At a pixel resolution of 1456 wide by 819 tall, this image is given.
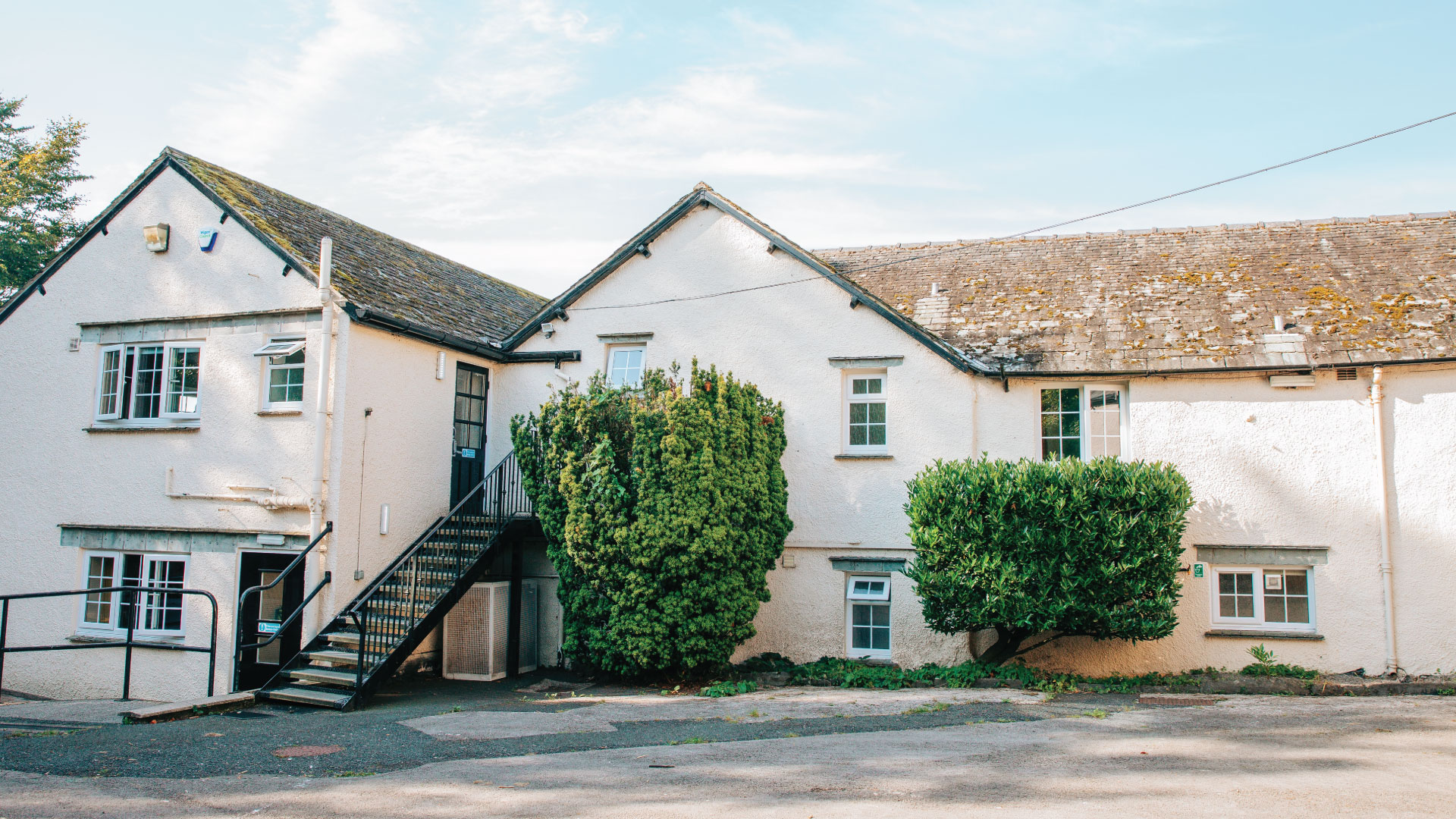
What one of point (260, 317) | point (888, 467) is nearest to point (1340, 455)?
point (888, 467)

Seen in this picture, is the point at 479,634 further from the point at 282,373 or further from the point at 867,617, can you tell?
the point at 867,617

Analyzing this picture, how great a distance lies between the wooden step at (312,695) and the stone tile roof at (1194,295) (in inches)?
383

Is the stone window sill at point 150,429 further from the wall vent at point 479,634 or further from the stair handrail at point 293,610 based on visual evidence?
the wall vent at point 479,634

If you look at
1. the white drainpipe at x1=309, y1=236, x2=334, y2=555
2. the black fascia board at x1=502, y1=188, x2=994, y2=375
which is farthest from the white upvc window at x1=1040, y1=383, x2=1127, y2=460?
the white drainpipe at x1=309, y1=236, x2=334, y2=555

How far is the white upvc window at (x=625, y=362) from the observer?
49.4 feet

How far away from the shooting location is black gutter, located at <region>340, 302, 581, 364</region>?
12.7 m

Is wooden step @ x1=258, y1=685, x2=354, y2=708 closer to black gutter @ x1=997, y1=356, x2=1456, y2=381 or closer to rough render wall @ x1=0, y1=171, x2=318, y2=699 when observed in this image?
rough render wall @ x1=0, y1=171, x2=318, y2=699

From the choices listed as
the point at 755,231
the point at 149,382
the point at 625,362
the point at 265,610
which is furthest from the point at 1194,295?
the point at 149,382

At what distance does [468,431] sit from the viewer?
599 inches

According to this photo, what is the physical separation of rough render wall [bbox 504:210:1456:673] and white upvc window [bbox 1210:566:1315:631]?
Result: 0.19 meters

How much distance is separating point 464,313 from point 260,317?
3514mm

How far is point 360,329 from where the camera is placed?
12961 mm

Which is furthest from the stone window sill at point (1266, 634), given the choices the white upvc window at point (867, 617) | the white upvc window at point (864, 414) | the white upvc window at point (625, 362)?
the white upvc window at point (625, 362)

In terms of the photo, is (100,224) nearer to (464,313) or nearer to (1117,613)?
(464,313)
